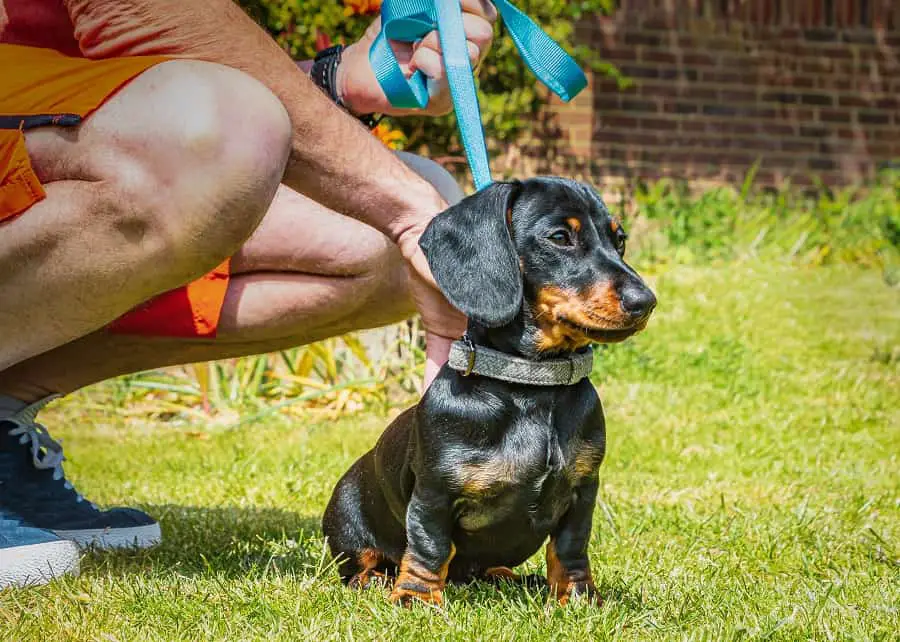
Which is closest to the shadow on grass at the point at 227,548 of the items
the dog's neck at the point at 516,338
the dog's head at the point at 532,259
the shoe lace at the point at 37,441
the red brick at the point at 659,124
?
the shoe lace at the point at 37,441

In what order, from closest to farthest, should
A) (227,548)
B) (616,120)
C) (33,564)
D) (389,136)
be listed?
(33,564)
(227,548)
(389,136)
(616,120)

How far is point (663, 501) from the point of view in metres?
3.98

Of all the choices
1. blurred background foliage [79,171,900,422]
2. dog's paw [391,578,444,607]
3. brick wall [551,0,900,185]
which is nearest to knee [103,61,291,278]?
dog's paw [391,578,444,607]

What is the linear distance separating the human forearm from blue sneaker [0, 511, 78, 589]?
1.00 metres

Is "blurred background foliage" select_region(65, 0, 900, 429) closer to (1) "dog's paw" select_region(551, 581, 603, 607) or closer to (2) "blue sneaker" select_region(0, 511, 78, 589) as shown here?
(2) "blue sneaker" select_region(0, 511, 78, 589)

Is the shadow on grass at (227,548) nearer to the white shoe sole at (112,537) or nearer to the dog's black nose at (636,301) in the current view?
the white shoe sole at (112,537)

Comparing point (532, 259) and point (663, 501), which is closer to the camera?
point (532, 259)

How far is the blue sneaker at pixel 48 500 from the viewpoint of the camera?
3109 millimetres

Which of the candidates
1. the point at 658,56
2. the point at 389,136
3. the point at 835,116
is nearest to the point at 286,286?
the point at 389,136

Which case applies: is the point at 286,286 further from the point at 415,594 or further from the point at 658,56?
the point at 658,56

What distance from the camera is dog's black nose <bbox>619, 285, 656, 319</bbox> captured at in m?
2.35

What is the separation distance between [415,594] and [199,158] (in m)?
1.01

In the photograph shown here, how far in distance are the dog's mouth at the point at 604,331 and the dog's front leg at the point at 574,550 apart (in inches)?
13.0

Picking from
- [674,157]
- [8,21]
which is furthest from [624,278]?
[674,157]
